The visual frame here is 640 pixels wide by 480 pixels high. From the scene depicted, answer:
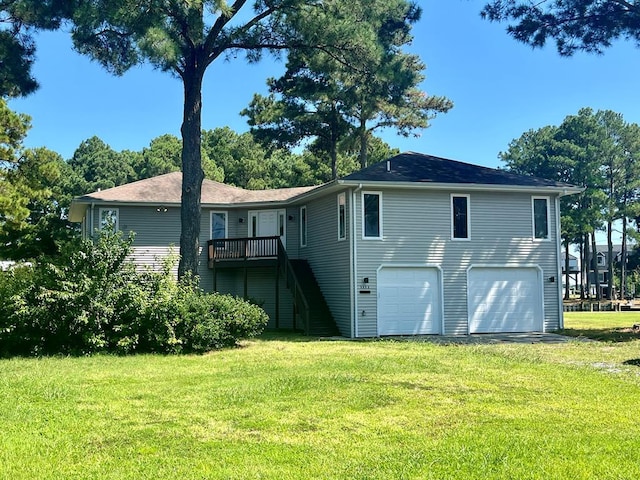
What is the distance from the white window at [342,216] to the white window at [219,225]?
5926 millimetres

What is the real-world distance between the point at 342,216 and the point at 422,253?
8.24 feet

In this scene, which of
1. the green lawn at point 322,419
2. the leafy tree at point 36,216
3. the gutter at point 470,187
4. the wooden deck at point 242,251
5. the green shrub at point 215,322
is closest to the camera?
the green lawn at point 322,419

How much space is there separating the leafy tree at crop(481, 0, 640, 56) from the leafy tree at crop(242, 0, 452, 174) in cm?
325

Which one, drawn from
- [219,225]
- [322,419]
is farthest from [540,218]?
[322,419]

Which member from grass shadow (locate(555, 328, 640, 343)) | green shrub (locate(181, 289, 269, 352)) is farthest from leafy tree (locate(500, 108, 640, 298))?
green shrub (locate(181, 289, 269, 352))

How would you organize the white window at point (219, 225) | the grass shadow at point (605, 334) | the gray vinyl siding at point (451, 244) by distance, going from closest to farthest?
the grass shadow at point (605, 334) < the gray vinyl siding at point (451, 244) < the white window at point (219, 225)

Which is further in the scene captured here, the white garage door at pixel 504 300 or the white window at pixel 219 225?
the white window at pixel 219 225

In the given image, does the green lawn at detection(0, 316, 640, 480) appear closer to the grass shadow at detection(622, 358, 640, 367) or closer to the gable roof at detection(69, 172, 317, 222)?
the grass shadow at detection(622, 358, 640, 367)

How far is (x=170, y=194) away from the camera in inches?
832

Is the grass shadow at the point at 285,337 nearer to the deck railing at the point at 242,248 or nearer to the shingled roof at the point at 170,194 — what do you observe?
the deck railing at the point at 242,248

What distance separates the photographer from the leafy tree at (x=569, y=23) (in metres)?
17.7

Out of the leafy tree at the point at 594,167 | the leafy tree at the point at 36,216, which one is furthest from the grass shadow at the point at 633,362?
the leafy tree at the point at 594,167

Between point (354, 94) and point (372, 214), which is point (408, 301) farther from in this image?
point (354, 94)

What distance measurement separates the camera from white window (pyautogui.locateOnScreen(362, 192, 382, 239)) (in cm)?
1656
